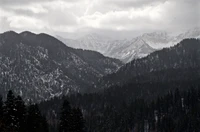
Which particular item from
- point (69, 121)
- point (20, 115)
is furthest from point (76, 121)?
point (20, 115)

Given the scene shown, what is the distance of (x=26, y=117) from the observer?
6388cm

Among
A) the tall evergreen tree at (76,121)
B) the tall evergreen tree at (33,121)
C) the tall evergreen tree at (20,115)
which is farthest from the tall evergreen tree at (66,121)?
the tall evergreen tree at (20,115)

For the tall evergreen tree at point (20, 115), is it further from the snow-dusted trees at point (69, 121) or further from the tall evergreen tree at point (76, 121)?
the tall evergreen tree at point (76, 121)

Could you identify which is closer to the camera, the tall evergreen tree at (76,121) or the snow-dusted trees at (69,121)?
the snow-dusted trees at (69,121)

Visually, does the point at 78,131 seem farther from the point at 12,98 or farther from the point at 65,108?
the point at 12,98

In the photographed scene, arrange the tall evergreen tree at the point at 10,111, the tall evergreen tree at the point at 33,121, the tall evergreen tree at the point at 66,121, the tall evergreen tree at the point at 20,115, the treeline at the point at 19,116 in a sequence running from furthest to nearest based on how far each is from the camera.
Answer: the tall evergreen tree at the point at 66,121
the tall evergreen tree at the point at 33,121
the tall evergreen tree at the point at 20,115
the treeline at the point at 19,116
the tall evergreen tree at the point at 10,111

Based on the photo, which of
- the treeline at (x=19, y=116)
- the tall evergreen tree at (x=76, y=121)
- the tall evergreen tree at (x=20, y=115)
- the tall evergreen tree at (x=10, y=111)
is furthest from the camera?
the tall evergreen tree at (x=76, y=121)

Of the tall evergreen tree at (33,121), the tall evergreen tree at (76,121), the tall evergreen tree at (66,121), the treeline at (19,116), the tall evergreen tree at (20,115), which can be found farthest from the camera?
the tall evergreen tree at (76,121)

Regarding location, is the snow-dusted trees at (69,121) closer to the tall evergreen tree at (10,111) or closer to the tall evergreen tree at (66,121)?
the tall evergreen tree at (66,121)

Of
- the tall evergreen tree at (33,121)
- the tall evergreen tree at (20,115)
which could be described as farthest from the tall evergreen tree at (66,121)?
the tall evergreen tree at (20,115)

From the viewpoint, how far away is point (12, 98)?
58.8m

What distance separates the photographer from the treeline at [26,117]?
58.8 m

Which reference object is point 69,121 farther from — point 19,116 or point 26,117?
point 19,116

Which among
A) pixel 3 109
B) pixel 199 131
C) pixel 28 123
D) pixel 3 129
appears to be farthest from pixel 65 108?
pixel 199 131
